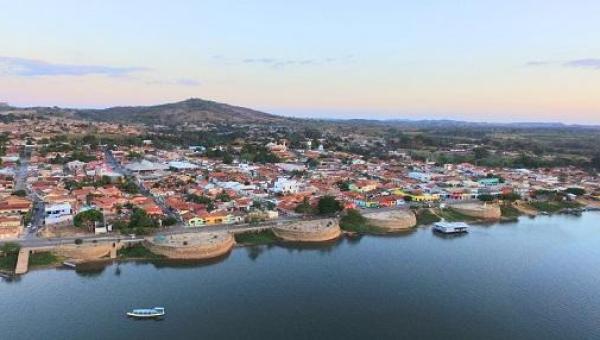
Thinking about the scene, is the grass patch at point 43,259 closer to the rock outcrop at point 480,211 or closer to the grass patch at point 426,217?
the grass patch at point 426,217

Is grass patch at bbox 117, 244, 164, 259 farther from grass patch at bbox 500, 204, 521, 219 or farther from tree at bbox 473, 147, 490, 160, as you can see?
tree at bbox 473, 147, 490, 160

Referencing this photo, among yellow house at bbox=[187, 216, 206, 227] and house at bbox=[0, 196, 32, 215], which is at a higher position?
house at bbox=[0, 196, 32, 215]

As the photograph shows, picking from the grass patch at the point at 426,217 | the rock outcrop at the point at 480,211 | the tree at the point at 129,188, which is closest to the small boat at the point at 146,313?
the tree at the point at 129,188

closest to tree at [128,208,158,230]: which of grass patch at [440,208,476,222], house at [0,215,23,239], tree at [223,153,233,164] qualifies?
house at [0,215,23,239]

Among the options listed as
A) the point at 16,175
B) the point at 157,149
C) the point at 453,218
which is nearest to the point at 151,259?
the point at 453,218

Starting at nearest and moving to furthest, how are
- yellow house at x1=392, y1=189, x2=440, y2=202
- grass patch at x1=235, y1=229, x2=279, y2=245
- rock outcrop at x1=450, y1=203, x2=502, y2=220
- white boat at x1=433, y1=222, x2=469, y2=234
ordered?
grass patch at x1=235, y1=229, x2=279, y2=245 < white boat at x1=433, y1=222, x2=469, y2=234 < rock outcrop at x1=450, y1=203, x2=502, y2=220 < yellow house at x1=392, y1=189, x2=440, y2=202
